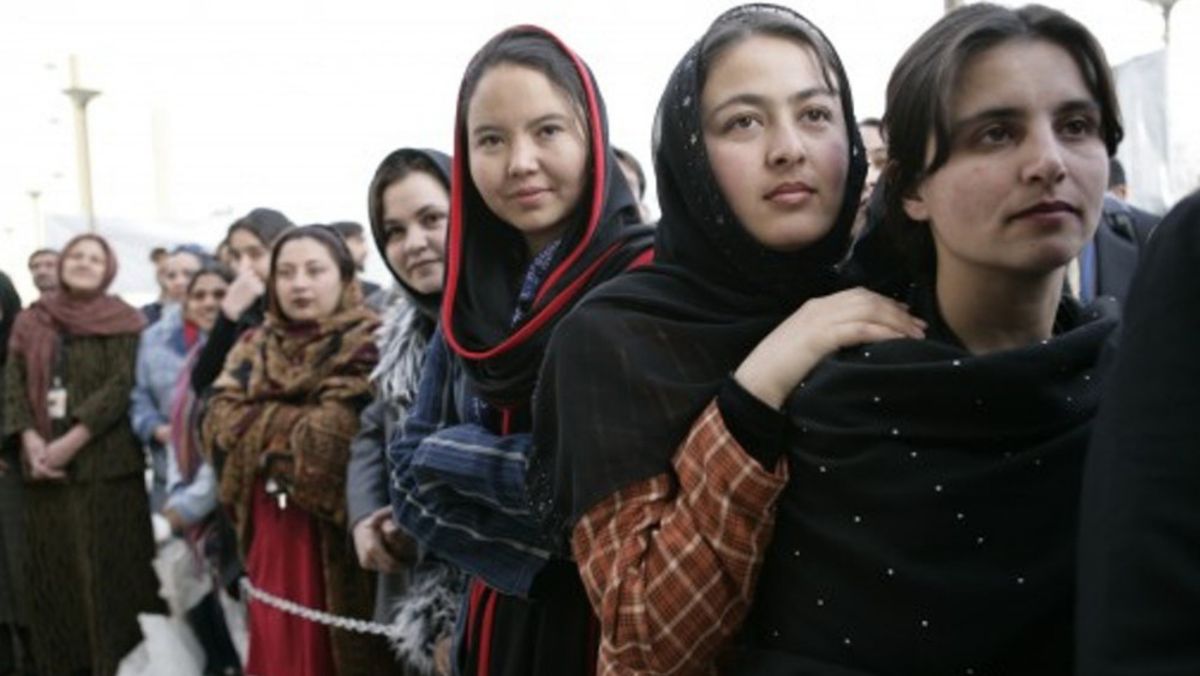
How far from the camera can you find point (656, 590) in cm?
129

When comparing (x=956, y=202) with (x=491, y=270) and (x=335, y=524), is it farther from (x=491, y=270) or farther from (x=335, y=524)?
(x=335, y=524)

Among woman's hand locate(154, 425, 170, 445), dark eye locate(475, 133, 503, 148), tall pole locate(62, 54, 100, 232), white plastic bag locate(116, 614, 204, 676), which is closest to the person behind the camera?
dark eye locate(475, 133, 503, 148)

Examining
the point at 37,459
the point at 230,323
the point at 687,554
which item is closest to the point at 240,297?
the point at 230,323

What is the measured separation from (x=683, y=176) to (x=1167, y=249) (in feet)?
2.53

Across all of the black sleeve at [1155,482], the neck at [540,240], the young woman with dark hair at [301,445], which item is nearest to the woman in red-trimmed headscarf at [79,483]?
the young woman with dark hair at [301,445]

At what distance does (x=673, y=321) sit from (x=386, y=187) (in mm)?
1423

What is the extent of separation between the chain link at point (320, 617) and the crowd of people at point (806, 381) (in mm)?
352

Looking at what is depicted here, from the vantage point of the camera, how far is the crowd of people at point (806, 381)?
1.10m

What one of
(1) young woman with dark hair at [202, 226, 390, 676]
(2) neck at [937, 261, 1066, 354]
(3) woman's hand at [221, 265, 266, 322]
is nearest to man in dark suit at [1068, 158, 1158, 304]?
(2) neck at [937, 261, 1066, 354]

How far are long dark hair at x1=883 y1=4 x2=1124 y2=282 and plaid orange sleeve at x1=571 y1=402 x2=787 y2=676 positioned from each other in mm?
375

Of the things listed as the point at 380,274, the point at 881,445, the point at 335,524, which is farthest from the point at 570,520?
the point at 380,274

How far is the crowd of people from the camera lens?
1.10 m

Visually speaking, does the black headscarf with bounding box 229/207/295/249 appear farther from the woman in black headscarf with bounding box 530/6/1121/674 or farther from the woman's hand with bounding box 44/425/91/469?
the woman in black headscarf with bounding box 530/6/1121/674

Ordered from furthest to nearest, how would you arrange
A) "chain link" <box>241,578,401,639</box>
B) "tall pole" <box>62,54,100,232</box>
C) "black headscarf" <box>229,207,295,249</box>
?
"tall pole" <box>62,54,100,232</box>
"black headscarf" <box>229,207,295,249</box>
"chain link" <box>241,578,401,639</box>
